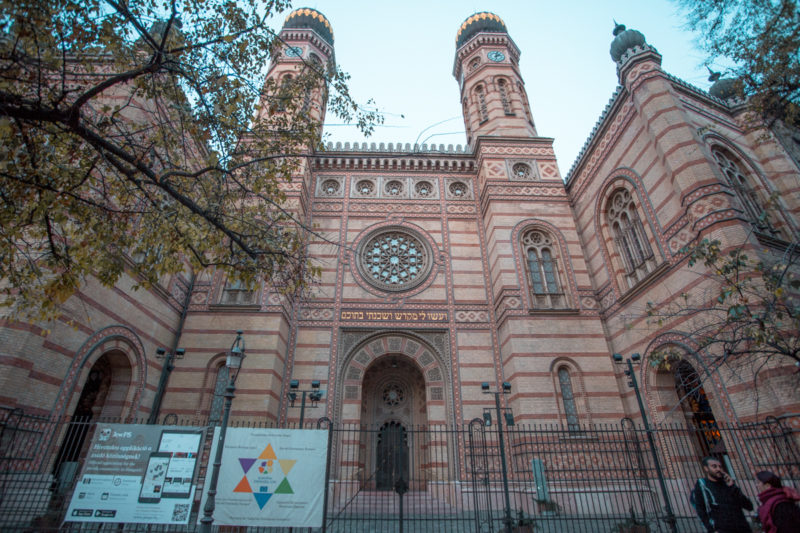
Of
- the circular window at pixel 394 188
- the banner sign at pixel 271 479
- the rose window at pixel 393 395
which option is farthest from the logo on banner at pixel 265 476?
the circular window at pixel 394 188

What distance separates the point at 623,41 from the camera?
37.6 ft

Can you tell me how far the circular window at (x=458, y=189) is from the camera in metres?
15.0

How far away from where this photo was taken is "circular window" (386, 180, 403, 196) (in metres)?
15.0

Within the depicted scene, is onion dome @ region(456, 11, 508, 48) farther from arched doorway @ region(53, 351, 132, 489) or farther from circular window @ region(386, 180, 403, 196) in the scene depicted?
arched doorway @ region(53, 351, 132, 489)

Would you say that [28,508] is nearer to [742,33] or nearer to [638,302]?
[638,302]

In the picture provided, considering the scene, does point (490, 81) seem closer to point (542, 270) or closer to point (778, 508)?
point (542, 270)

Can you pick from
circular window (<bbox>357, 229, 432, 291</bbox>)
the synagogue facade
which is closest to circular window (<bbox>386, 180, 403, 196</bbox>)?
the synagogue facade

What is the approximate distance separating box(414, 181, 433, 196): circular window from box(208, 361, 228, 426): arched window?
29.3 ft

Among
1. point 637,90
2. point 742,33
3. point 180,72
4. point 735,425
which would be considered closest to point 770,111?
point 742,33

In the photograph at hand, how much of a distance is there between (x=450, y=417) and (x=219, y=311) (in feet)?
24.1

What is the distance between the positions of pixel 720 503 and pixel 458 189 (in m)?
12.3

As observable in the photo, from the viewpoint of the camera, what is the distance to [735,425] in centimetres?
719

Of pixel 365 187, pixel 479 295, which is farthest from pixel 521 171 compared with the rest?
pixel 365 187

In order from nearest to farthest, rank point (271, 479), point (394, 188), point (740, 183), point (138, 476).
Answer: point (138, 476), point (271, 479), point (740, 183), point (394, 188)
